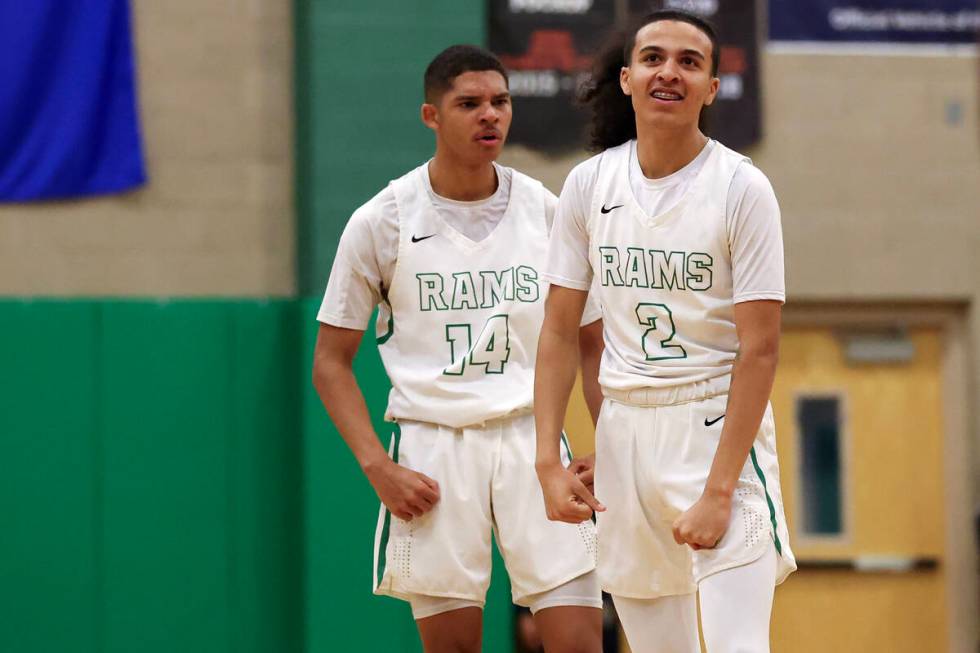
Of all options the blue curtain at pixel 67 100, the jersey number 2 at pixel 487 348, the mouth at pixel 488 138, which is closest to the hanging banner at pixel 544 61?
the blue curtain at pixel 67 100

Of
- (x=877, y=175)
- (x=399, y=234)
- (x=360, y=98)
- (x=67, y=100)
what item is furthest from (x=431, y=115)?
(x=877, y=175)

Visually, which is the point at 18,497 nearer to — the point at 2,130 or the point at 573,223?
the point at 2,130

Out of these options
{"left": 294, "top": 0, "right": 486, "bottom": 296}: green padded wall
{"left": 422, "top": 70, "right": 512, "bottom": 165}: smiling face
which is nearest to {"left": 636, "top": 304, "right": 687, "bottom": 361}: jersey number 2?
{"left": 422, "top": 70, "right": 512, "bottom": 165}: smiling face

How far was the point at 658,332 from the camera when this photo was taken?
2.82m

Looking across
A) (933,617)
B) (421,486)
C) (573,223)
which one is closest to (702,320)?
(573,223)

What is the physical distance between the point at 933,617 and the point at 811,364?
4.37ft

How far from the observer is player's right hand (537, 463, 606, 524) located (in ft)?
9.23

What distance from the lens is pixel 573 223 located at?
2.96m

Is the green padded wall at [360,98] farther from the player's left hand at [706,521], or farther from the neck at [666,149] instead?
the player's left hand at [706,521]

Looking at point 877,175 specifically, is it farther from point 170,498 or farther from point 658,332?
point 658,332

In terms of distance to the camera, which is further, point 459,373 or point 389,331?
point 389,331

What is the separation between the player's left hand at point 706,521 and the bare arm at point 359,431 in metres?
0.93

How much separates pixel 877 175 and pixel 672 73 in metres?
4.09

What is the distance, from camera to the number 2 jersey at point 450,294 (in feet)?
11.3
